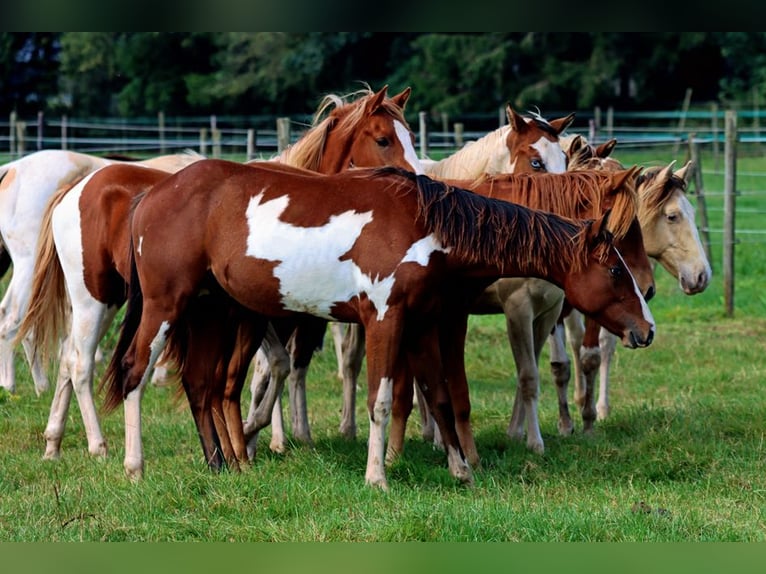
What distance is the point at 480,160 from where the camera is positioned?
7.44 meters

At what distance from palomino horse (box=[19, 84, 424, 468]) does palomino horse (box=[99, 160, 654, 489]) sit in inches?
21.8

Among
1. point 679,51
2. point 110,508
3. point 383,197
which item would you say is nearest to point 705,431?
point 383,197

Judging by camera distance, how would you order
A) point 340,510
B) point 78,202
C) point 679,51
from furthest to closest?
point 679,51, point 78,202, point 340,510

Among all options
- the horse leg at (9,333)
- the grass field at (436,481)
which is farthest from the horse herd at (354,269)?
the horse leg at (9,333)

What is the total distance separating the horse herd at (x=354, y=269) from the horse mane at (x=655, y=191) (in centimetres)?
1

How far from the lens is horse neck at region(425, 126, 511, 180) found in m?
7.27

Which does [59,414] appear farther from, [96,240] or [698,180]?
[698,180]

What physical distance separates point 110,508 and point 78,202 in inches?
88.7

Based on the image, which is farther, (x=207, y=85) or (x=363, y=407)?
(x=207, y=85)

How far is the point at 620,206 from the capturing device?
5973 millimetres

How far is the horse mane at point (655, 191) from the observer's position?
7320 millimetres

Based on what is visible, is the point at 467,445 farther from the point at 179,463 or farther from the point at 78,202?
the point at 78,202

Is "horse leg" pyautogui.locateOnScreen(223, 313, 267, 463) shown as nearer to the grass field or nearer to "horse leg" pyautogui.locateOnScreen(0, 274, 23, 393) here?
the grass field

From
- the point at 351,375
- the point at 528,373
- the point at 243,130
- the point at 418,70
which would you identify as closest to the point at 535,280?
the point at 528,373
